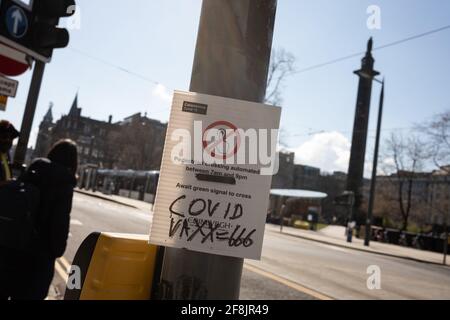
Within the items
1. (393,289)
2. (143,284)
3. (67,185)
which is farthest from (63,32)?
(393,289)

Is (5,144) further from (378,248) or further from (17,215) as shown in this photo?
(378,248)

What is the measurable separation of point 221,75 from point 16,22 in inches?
128

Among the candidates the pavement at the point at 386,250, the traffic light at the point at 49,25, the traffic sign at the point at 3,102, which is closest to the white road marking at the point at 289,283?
the traffic light at the point at 49,25

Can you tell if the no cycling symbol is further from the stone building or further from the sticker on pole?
the stone building

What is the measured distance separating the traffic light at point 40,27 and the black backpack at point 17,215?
1631mm

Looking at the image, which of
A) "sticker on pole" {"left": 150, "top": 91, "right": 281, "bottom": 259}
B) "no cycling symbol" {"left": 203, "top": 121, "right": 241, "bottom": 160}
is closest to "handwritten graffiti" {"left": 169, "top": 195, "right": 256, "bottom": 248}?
"sticker on pole" {"left": 150, "top": 91, "right": 281, "bottom": 259}

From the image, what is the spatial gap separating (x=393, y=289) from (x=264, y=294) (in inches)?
130

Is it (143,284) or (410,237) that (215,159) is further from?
(410,237)

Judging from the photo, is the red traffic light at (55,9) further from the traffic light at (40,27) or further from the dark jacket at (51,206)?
the dark jacket at (51,206)

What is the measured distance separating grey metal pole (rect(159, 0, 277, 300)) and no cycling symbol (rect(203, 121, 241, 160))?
116 millimetres

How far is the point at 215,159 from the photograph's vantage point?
1.42 meters

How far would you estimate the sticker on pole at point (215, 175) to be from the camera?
141cm

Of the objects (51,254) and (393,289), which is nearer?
(51,254)

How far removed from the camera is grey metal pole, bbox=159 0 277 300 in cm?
140
